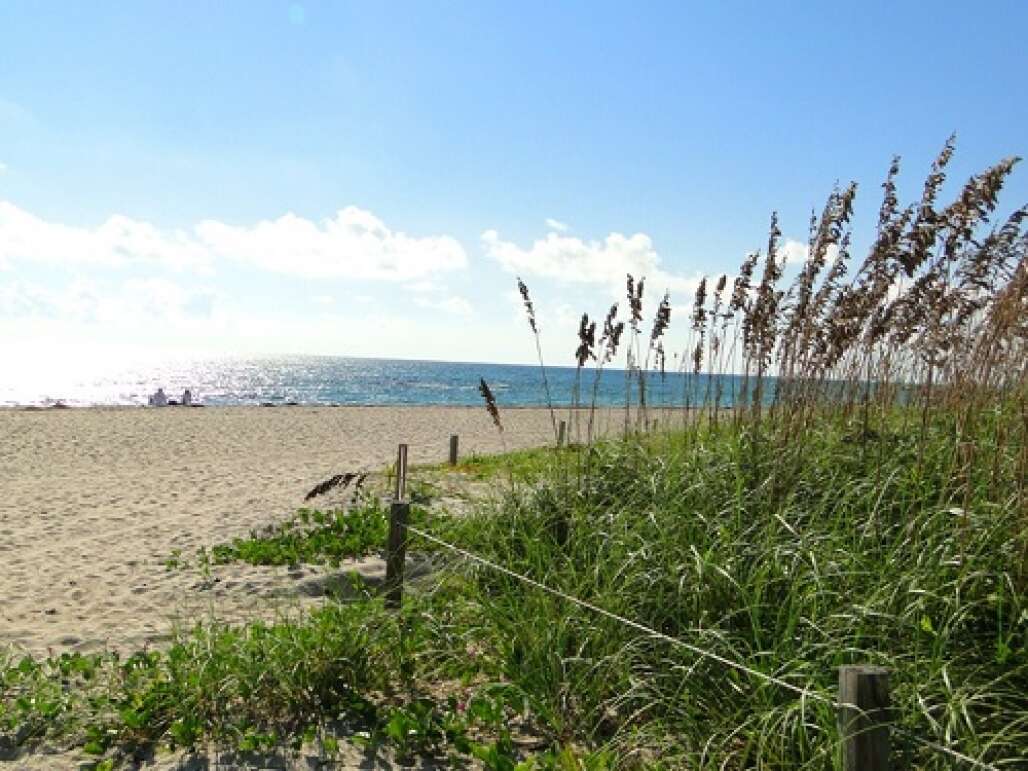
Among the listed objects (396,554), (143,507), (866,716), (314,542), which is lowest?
(143,507)

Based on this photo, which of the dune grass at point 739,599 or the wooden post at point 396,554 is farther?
the wooden post at point 396,554

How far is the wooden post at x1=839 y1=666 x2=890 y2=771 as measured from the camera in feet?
6.42

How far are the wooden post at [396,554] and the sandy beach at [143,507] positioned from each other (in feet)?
3.35

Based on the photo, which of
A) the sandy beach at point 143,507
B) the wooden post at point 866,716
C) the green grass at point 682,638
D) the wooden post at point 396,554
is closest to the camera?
the wooden post at point 866,716

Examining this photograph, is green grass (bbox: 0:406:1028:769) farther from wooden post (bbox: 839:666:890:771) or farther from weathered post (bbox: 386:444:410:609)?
wooden post (bbox: 839:666:890:771)

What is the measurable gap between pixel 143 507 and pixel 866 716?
31.2 feet

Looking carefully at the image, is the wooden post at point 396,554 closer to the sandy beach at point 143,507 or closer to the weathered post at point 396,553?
the weathered post at point 396,553

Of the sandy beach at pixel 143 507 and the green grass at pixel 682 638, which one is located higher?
the green grass at pixel 682 638

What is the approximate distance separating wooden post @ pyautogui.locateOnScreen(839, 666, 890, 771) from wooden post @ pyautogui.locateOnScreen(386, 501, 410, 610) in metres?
2.79

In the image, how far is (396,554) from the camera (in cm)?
451

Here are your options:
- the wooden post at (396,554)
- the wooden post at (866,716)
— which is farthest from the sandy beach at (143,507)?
the wooden post at (866,716)

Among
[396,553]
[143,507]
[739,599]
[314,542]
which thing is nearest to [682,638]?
[739,599]

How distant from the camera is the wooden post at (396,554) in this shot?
173 inches

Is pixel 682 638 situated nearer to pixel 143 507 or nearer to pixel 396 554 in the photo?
pixel 396 554
